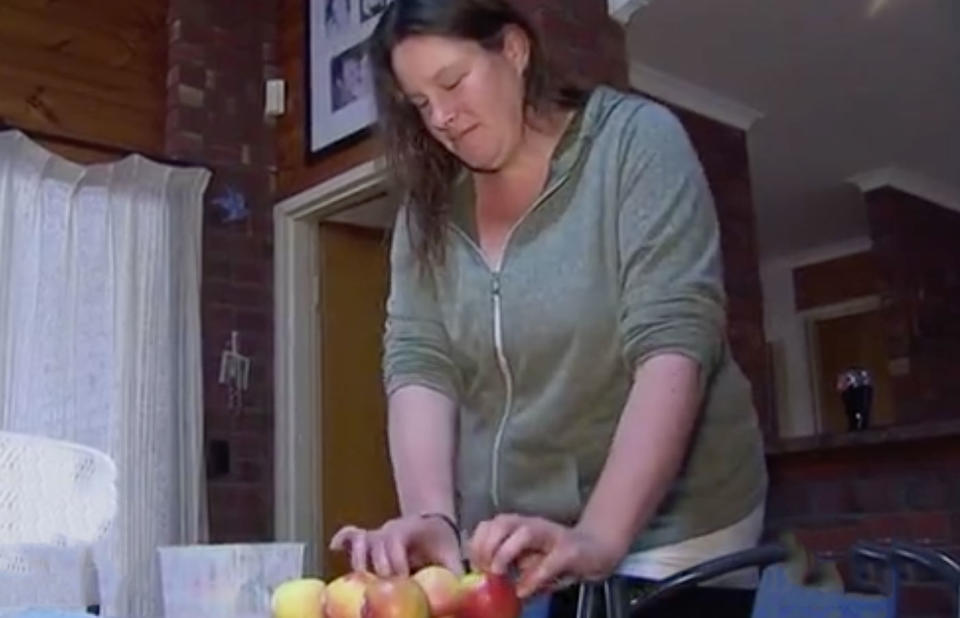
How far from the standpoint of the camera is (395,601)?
76cm

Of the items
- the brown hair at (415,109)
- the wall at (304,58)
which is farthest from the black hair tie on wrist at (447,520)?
the wall at (304,58)

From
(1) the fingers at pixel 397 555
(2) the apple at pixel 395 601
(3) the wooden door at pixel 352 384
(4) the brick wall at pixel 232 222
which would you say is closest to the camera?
(2) the apple at pixel 395 601

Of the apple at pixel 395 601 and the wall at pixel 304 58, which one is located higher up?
the wall at pixel 304 58

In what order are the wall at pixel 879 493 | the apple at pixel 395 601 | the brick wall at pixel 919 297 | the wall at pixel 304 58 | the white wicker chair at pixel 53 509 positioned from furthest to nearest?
the brick wall at pixel 919 297
the wall at pixel 304 58
the wall at pixel 879 493
the white wicker chair at pixel 53 509
the apple at pixel 395 601

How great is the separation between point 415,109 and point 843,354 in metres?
5.88

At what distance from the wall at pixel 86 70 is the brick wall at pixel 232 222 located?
72mm

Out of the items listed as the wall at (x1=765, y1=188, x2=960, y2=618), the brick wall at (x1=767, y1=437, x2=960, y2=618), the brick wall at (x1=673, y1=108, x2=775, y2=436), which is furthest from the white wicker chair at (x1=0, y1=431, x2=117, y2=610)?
the brick wall at (x1=673, y1=108, x2=775, y2=436)

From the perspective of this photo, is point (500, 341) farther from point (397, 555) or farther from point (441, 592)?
point (441, 592)

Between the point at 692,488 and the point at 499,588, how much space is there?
36 centimetres

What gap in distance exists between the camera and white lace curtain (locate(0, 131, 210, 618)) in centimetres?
364

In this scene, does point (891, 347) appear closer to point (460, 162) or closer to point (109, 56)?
point (109, 56)

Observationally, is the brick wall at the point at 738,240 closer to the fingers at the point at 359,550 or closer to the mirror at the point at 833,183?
the mirror at the point at 833,183

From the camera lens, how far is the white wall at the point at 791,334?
6793 mm

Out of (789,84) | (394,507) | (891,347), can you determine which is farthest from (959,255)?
(394,507)
